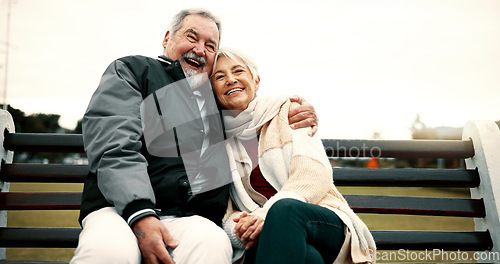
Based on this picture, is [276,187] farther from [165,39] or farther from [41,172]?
[41,172]

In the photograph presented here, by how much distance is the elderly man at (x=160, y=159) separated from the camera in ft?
5.98

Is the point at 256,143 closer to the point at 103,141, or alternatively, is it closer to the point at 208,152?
the point at 208,152

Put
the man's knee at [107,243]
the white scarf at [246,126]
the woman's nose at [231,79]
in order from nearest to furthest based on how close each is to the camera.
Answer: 1. the man's knee at [107,243]
2. the white scarf at [246,126]
3. the woman's nose at [231,79]

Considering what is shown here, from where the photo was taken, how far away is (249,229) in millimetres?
1986

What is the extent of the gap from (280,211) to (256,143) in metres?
0.91

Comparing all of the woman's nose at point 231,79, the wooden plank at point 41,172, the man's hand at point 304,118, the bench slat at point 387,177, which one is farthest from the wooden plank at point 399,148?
the wooden plank at point 41,172

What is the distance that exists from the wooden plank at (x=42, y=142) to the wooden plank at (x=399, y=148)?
184 centimetres

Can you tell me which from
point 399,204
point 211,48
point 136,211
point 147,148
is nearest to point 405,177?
point 399,204

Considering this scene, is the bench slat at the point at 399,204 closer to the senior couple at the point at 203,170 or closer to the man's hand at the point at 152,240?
the senior couple at the point at 203,170

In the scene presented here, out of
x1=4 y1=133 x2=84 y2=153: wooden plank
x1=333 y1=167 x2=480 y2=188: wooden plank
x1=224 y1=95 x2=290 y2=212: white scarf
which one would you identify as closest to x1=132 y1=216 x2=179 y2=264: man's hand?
x1=224 y1=95 x2=290 y2=212: white scarf

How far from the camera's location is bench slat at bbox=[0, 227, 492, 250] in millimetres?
2666

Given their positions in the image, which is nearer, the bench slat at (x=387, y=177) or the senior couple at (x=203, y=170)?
the senior couple at (x=203, y=170)

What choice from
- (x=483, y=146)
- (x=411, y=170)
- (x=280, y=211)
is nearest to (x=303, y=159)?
(x=280, y=211)

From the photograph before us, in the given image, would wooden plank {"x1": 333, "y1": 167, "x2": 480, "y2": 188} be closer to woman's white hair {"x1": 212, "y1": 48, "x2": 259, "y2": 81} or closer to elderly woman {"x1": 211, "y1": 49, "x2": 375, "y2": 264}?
elderly woman {"x1": 211, "y1": 49, "x2": 375, "y2": 264}
